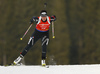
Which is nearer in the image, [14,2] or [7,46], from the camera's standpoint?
[7,46]

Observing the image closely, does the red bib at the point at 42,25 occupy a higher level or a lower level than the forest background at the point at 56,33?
higher

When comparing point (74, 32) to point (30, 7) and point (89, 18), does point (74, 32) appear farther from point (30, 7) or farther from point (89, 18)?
point (30, 7)

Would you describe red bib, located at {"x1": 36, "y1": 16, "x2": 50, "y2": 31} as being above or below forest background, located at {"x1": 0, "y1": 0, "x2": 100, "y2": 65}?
above

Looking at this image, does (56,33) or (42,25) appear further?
(56,33)

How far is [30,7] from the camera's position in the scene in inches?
1882

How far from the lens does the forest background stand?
43031 millimetres

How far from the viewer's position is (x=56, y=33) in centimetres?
4650

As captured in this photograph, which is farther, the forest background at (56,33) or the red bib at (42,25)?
the forest background at (56,33)

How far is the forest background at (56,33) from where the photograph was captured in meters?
43.0

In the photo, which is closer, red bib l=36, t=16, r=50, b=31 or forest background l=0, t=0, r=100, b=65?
red bib l=36, t=16, r=50, b=31

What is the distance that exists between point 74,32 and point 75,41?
3.03 meters
